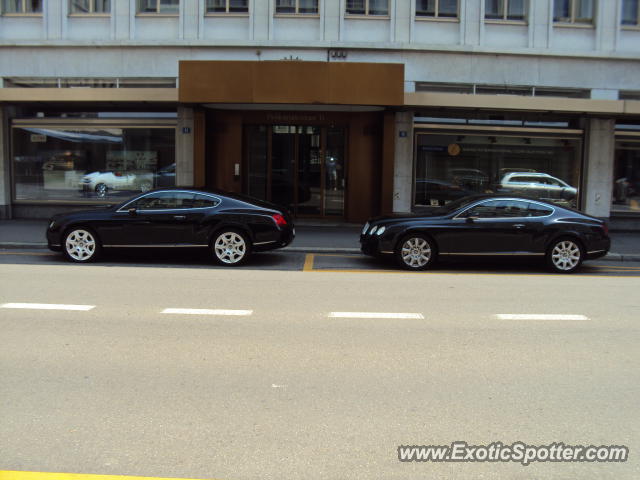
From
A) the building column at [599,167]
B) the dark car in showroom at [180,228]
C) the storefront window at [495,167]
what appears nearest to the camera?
the dark car in showroom at [180,228]

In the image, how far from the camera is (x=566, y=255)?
37.2ft

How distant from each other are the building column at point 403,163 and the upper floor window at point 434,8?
9.68 ft

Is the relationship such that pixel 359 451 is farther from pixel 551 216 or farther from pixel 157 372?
pixel 551 216

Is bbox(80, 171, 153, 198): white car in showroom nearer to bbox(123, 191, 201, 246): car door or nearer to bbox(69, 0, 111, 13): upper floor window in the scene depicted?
bbox(69, 0, 111, 13): upper floor window

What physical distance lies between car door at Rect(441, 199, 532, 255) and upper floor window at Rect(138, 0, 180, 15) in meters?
11.1

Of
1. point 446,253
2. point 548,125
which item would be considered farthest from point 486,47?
point 446,253

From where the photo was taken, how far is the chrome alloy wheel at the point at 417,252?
439 inches

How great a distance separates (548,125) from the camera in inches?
697

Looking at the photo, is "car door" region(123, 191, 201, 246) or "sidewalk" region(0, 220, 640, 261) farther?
"sidewalk" region(0, 220, 640, 261)

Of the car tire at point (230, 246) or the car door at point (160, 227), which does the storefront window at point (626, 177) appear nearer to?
the car tire at point (230, 246)

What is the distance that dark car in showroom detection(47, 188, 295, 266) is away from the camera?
11.3 metres

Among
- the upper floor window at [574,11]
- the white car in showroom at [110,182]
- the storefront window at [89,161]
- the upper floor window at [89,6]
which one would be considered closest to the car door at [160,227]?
the storefront window at [89,161]

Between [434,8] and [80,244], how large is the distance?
1199 cm

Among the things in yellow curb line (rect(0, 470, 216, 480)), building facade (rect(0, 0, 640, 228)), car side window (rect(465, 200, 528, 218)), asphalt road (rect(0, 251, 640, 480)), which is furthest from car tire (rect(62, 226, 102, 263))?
yellow curb line (rect(0, 470, 216, 480))
